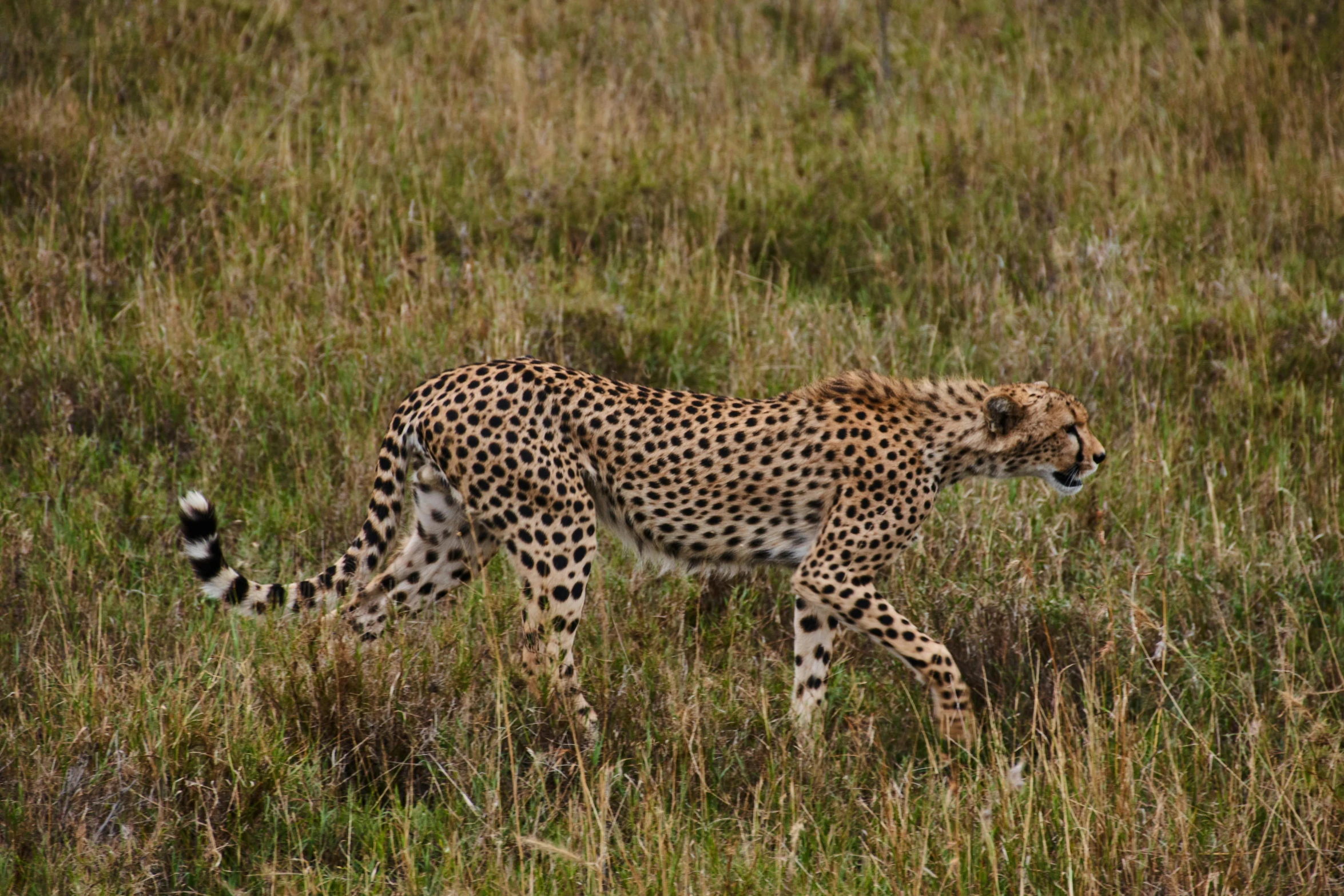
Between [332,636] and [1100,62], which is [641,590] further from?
[1100,62]

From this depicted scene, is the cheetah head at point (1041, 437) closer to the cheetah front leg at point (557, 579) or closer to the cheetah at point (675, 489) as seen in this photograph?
the cheetah at point (675, 489)

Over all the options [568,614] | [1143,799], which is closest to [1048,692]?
[1143,799]

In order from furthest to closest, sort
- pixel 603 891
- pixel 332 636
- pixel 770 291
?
pixel 770 291, pixel 332 636, pixel 603 891

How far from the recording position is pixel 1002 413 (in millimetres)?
3951

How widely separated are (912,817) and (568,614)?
101 centimetres

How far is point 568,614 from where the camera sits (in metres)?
3.69

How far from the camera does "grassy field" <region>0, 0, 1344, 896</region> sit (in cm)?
307

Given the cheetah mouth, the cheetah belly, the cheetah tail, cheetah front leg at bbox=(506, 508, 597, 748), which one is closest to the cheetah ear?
the cheetah mouth

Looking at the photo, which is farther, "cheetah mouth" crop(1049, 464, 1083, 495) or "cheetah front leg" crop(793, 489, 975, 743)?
"cheetah mouth" crop(1049, 464, 1083, 495)

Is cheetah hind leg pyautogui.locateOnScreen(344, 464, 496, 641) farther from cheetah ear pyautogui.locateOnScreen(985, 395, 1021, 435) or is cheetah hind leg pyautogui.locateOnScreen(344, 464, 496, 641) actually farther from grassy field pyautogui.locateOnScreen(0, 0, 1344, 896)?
cheetah ear pyautogui.locateOnScreen(985, 395, 1021, 435)

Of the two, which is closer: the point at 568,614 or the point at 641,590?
the point at 568,614

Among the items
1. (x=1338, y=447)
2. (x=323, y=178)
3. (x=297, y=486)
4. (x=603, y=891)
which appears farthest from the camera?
(x=323, y=178)

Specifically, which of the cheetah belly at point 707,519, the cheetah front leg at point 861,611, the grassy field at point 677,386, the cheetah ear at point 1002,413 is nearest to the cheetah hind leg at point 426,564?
the grassy field at point 677,386

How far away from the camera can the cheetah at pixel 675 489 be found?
145 inches
